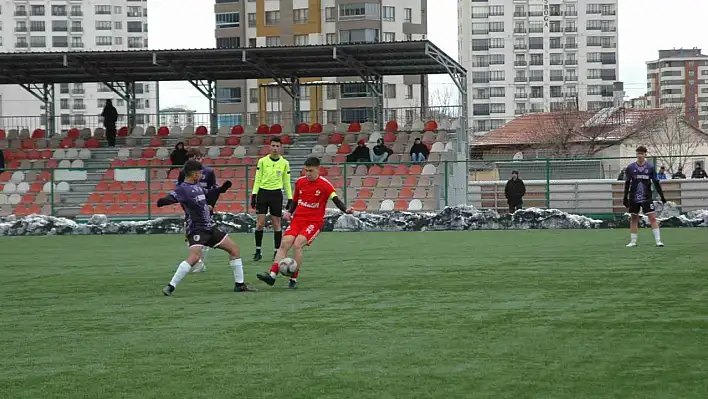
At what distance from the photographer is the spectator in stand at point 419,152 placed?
33125mm

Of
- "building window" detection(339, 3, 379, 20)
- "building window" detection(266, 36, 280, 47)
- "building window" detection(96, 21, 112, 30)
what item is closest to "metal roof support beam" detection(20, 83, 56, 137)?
"building window" detection(339, 3, 379, 20)

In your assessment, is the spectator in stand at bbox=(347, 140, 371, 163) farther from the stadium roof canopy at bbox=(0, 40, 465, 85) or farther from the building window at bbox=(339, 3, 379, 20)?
the building window at bbox=(339, 3, 379, 20)

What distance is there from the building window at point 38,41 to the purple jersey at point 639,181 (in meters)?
137

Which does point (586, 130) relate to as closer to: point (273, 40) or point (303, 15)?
point (303, 15)

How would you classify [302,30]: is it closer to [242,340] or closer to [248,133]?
[248,133]

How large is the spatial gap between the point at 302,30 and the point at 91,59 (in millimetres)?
58437

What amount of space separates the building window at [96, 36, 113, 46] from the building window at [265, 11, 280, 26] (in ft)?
199

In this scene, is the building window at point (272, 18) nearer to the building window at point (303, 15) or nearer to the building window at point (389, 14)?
the building window at point (303, 15)

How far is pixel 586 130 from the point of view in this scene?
3206 inches

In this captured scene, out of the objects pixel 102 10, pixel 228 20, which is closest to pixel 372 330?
pixel 228 20

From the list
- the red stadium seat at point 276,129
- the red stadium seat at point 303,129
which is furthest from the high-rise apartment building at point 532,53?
the red stadium seat at point 303,129

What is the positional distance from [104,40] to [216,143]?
11986cm

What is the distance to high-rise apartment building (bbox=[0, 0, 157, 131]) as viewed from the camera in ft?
487

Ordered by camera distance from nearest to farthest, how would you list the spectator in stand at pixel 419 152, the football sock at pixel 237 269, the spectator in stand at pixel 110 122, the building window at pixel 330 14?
the football sock at pixel 237 269 → the spectator in stand at pixel 419 152 → the spectator in stand at pixel 110 122 → the building window at pixel 330 14
